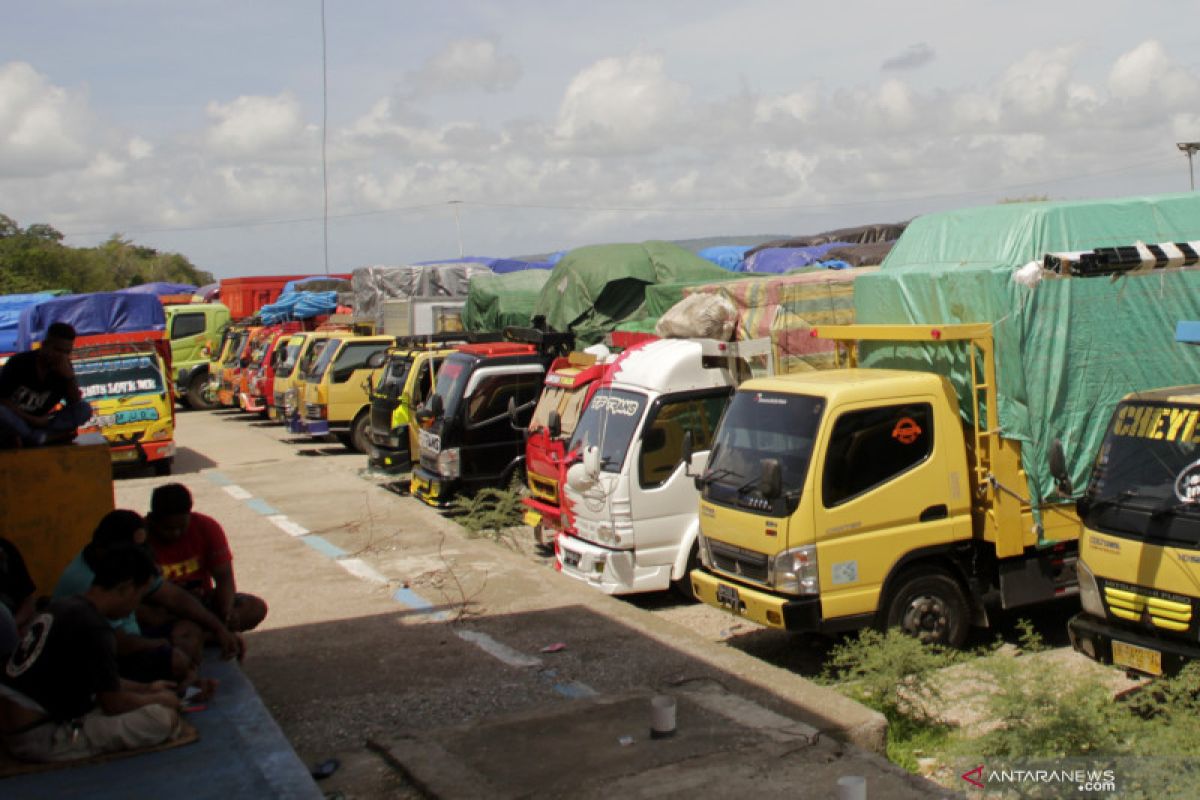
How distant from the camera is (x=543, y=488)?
1123 centimetres

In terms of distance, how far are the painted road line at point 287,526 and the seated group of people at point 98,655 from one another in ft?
22.5

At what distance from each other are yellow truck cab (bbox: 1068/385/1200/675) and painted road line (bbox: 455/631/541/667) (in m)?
3.52

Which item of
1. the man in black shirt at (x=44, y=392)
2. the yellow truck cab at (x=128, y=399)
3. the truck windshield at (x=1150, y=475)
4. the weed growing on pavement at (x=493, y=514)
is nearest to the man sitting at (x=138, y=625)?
the man in black shirt at (x=44, y=392)

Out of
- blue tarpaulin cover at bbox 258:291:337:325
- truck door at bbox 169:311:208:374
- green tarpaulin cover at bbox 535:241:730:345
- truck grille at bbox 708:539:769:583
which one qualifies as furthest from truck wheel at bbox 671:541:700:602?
truck door at bbox 169:311:208:374

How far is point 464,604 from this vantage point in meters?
8.80

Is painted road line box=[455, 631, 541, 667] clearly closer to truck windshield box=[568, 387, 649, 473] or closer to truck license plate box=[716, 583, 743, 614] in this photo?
truck license plate box=[716, 583, 743, 614]

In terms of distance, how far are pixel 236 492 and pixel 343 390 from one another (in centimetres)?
369

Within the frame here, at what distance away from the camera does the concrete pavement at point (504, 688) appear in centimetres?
535

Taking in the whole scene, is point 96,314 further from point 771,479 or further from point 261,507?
point 771,479

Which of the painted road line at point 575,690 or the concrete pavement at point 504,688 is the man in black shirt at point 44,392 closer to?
the concrete pavement at point 504,688

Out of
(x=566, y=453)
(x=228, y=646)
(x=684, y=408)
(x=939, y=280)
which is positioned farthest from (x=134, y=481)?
(x=939, y=280)

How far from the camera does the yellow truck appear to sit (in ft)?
25.4

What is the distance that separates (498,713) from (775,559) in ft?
7.68

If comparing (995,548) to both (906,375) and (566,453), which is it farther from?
(566,453)
